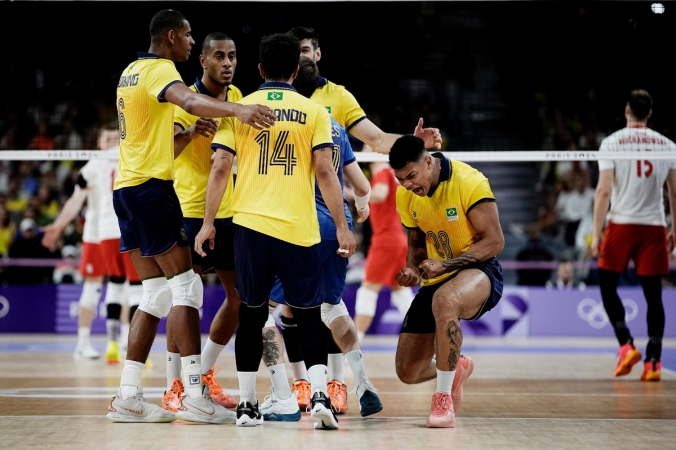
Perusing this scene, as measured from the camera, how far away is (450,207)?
506cm

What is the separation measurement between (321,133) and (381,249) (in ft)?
13.6

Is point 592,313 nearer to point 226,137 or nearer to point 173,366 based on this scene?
point 173,366

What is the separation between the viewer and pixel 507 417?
5.02 metres

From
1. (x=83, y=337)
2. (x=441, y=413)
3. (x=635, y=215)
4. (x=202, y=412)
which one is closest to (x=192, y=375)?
(x=202, y=412)

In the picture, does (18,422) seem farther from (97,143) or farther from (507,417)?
(97,143)

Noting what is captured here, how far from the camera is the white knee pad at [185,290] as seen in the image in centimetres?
487

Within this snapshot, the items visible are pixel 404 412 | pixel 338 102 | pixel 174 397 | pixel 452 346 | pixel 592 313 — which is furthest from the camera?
pixel 592 313

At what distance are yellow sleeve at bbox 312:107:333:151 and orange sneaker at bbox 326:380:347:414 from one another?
69.9 inches

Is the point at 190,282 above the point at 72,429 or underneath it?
above

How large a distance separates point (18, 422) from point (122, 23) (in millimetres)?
6294

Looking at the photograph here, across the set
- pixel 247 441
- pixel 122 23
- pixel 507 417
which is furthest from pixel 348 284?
pixel 247 441

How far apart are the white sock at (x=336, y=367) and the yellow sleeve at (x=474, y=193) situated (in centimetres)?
146

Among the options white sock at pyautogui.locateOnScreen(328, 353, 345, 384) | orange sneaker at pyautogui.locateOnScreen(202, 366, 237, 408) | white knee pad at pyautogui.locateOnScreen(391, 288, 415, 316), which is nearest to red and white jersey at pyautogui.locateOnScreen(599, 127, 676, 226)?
white knee pad at pyautogui.locateOnScreen(391, 288, 415, 316)

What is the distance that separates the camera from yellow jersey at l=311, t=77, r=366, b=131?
5.98 meters
